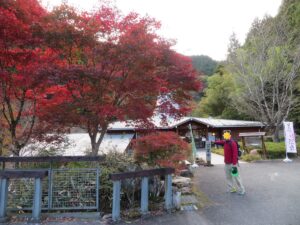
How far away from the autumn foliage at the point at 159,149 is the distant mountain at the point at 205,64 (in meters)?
35.1

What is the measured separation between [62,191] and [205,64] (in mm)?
39821

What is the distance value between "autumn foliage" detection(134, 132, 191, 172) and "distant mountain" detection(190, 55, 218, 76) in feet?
115

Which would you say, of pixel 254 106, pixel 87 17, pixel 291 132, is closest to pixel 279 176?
pixel 291 132

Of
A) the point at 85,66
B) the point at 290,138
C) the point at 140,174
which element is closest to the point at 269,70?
the point at 290,138

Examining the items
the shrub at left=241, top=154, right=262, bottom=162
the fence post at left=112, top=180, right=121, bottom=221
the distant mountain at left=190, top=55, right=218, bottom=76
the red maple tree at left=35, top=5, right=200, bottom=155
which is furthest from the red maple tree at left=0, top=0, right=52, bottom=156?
the distant mountain at left=190, top=55, right=218, bottom=76

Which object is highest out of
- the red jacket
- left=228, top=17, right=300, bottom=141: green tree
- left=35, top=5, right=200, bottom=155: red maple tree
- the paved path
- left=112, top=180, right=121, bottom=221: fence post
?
left=228, top=17, right=300, bottom=141: green tree

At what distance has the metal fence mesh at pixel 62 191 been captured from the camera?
16.4ft

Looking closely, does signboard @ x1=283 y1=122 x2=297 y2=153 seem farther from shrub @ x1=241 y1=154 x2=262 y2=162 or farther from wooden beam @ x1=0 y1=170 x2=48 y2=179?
wooden beam @ x1=0 y1=170 x2=48 y2=179

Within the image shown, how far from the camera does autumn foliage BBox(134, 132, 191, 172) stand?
593cm

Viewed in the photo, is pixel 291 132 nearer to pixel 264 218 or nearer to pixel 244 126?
pixel 244 126

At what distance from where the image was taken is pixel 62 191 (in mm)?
5055

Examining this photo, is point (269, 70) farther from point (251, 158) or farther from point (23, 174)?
point (23, 174)

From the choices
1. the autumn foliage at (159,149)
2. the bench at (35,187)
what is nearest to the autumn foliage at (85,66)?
the autumn foliage at (159,149)

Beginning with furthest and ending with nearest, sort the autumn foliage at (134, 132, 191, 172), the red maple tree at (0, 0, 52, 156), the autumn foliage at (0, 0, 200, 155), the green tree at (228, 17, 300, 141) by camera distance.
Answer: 1. the green tree at (228, 17, 300, 141)
2. the autumn foliage at (134, 132, 191, 172)
3. the autumn foliage at (0, 0, 200, 155)
4. the red maple tree at (0, 0, 52, 156)
